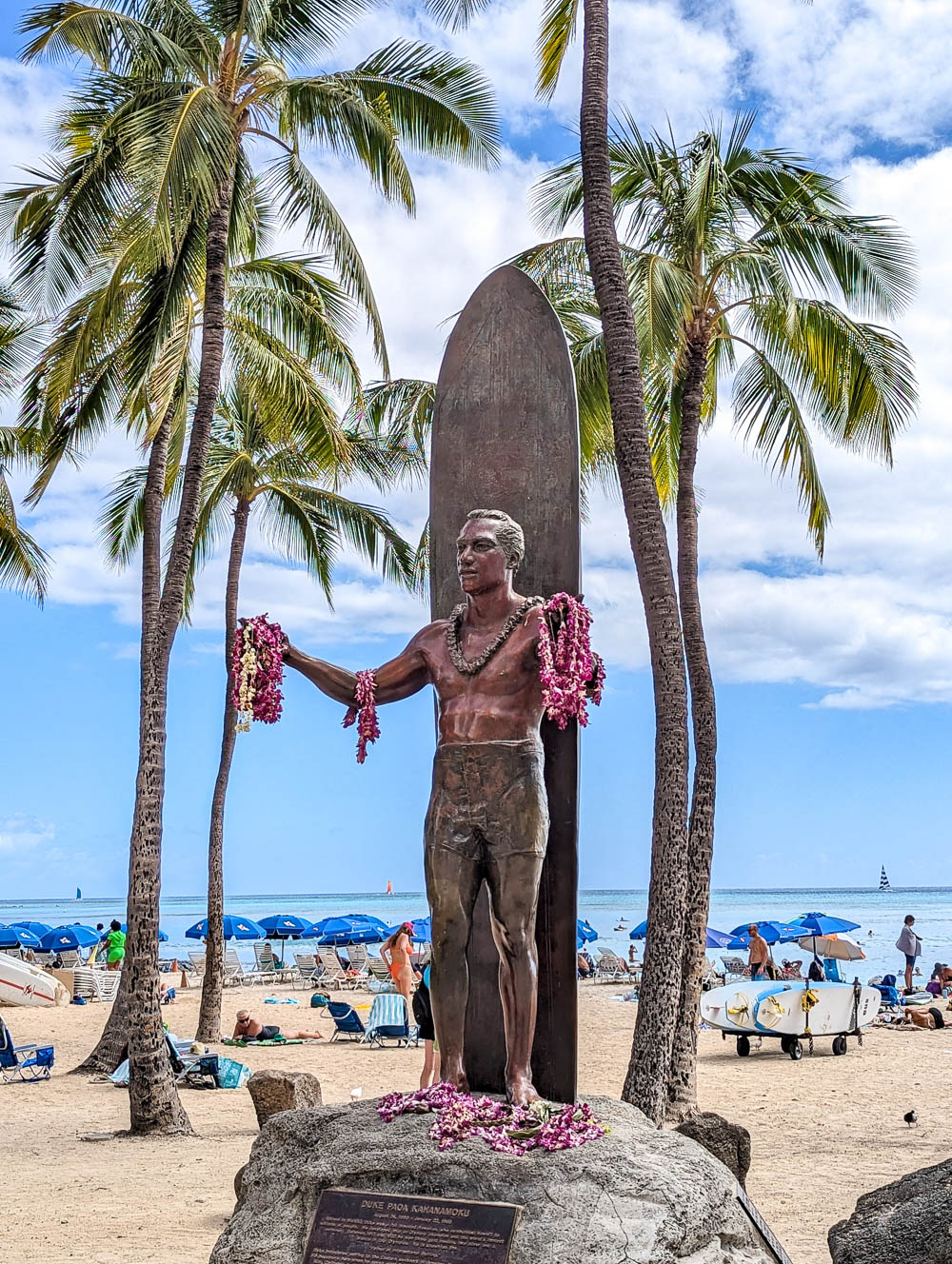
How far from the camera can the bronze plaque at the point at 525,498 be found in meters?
5.49

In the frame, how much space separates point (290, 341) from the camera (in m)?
16.2

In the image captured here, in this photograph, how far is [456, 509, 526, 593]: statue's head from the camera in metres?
5.22

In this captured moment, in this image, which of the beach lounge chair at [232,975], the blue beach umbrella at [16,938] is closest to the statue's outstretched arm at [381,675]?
the beach lounge chair at [232,975]

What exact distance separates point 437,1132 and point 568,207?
11195mm

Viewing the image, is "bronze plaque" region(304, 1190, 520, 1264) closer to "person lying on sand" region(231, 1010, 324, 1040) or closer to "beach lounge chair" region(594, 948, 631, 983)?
"person lying on sand" region(231, 1010, 324, 1040)

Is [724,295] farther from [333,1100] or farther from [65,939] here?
[65,939]

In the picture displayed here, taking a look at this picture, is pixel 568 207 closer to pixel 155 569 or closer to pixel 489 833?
pixel 155 569

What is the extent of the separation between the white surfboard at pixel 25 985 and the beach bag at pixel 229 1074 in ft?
35.0

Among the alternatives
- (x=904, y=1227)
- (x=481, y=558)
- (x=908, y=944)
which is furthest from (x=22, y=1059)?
(x=908, y=944)

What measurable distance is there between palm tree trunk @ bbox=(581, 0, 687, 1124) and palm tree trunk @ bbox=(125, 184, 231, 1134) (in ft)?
12.3

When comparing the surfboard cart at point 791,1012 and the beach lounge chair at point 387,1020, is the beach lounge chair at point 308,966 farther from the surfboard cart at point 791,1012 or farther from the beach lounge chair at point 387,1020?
the surfboard cart at point 791,1012

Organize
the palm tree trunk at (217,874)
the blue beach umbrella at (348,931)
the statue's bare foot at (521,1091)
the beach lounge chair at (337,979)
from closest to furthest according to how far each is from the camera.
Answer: the statue's bare foot at (521,1091), the palm tree trunk at (217,874), the beach lounge chair at (337,979), the blue beach umbrella at (348,931)

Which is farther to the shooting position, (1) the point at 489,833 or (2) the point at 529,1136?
(1) the point at 489,833

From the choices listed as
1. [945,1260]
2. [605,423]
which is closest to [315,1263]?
[945,1260]
